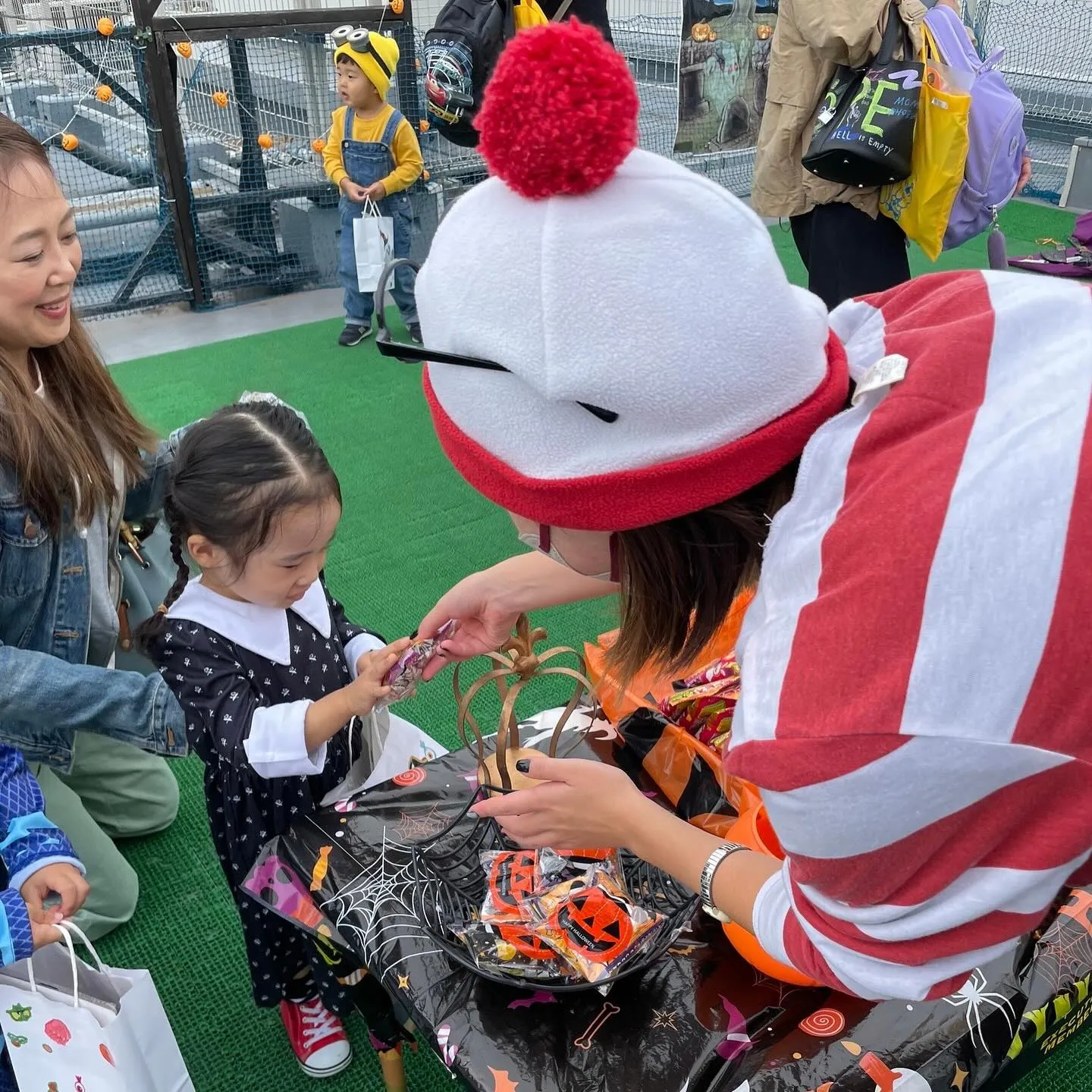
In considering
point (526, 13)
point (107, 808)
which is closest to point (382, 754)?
point (107, 808)

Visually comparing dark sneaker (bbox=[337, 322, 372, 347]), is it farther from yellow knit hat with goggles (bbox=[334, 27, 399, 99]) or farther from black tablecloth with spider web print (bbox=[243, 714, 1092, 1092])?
black tablecloth with spider web print (bbox=[243, 714, 1092, 1092])

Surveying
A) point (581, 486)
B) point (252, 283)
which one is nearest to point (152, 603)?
point (581, 486)

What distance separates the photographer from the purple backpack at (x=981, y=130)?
2.68 m

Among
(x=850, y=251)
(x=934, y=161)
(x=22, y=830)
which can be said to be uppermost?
(x=934, y=161)

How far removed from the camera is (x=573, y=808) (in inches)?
41.5

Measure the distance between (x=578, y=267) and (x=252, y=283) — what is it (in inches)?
187

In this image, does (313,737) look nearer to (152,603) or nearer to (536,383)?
(152,603)

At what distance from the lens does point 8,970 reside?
46.9 inches

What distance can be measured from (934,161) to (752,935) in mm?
2208

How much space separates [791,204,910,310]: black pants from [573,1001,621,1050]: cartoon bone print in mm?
2211

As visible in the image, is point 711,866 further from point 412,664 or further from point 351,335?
point 351,335

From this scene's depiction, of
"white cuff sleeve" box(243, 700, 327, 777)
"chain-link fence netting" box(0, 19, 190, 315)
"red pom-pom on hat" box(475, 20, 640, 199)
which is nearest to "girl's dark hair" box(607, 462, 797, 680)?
"red pom-pom on hat" box(475, 20, 640, 199)

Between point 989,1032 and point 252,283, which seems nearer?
point 989,1032

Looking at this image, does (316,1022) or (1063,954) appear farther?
(316,1022)
